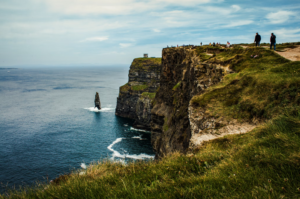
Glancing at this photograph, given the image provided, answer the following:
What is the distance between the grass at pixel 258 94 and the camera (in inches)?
488

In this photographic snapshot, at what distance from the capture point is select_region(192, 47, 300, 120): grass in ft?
40.7

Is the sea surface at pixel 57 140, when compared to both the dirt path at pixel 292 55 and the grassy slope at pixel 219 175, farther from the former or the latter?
the dirt path at pixel 292 55

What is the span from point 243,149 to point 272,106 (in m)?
6.61

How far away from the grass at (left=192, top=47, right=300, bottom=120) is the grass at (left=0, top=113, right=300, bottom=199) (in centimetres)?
419

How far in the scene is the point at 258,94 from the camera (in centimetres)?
1485

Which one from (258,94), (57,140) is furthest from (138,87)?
(258,94)

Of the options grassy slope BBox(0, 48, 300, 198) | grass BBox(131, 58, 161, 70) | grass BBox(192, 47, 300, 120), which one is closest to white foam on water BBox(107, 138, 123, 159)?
grass BBox(192, 47, 300, 120)

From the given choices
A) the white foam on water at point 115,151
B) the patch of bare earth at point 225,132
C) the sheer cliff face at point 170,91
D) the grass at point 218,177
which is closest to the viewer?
the grass at point 218,177

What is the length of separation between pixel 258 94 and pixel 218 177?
11.0 m

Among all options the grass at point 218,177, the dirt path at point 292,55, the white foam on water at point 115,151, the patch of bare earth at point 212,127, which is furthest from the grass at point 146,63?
the grass at point 218,177

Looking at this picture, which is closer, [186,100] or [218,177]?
[218,177]

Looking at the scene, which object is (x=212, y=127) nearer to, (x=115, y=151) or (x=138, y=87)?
(x=115, y=151)

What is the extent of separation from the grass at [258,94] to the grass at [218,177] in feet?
13.8

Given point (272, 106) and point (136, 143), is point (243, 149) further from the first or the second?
A: point (136, 143)
